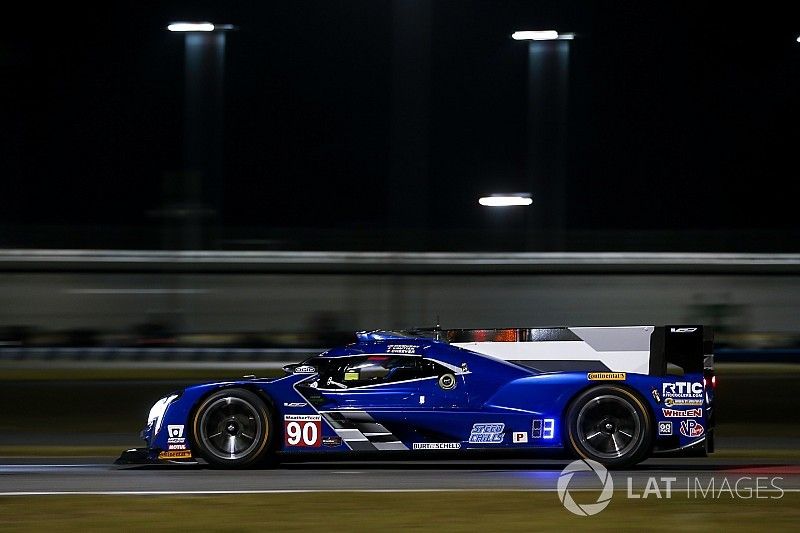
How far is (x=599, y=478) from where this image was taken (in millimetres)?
9047

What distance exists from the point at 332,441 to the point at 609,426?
7.73 ft

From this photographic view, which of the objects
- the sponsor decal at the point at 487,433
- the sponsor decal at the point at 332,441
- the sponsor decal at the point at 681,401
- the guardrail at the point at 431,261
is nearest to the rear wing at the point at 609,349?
the sponsor decal at the point at 681,401

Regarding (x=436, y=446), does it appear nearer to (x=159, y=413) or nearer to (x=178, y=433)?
(x=178, y=433)

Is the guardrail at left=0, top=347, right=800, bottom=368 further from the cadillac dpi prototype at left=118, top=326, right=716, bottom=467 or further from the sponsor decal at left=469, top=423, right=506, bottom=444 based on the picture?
the sponsor decal at left=469, top=423, right=506, bottom=444

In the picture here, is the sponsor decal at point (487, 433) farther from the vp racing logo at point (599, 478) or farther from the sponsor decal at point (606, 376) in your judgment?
the sponsor decal at point (606, 376)

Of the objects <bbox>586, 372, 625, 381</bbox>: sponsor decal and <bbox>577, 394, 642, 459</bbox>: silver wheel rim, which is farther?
<bbox>586, 372, 625, 381</bbox>: sponsor decal

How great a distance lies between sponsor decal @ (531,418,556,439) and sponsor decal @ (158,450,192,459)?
9.65 feet

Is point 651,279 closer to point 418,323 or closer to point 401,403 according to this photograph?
point 418,323

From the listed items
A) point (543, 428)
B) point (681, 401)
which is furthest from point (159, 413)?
point (681, 401)

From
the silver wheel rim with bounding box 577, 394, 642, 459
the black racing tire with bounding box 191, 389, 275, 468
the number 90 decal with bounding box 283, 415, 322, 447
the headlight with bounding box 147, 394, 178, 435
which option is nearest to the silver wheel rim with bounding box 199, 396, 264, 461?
the black racing tire with bounding box 191, 389, 275, 468

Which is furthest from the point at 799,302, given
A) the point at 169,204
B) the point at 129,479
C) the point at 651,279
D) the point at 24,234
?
the point at 129,479

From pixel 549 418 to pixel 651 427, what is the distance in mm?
862

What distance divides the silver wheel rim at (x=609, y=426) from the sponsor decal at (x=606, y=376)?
16cm

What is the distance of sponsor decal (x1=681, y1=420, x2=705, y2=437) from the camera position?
31.8 ft
